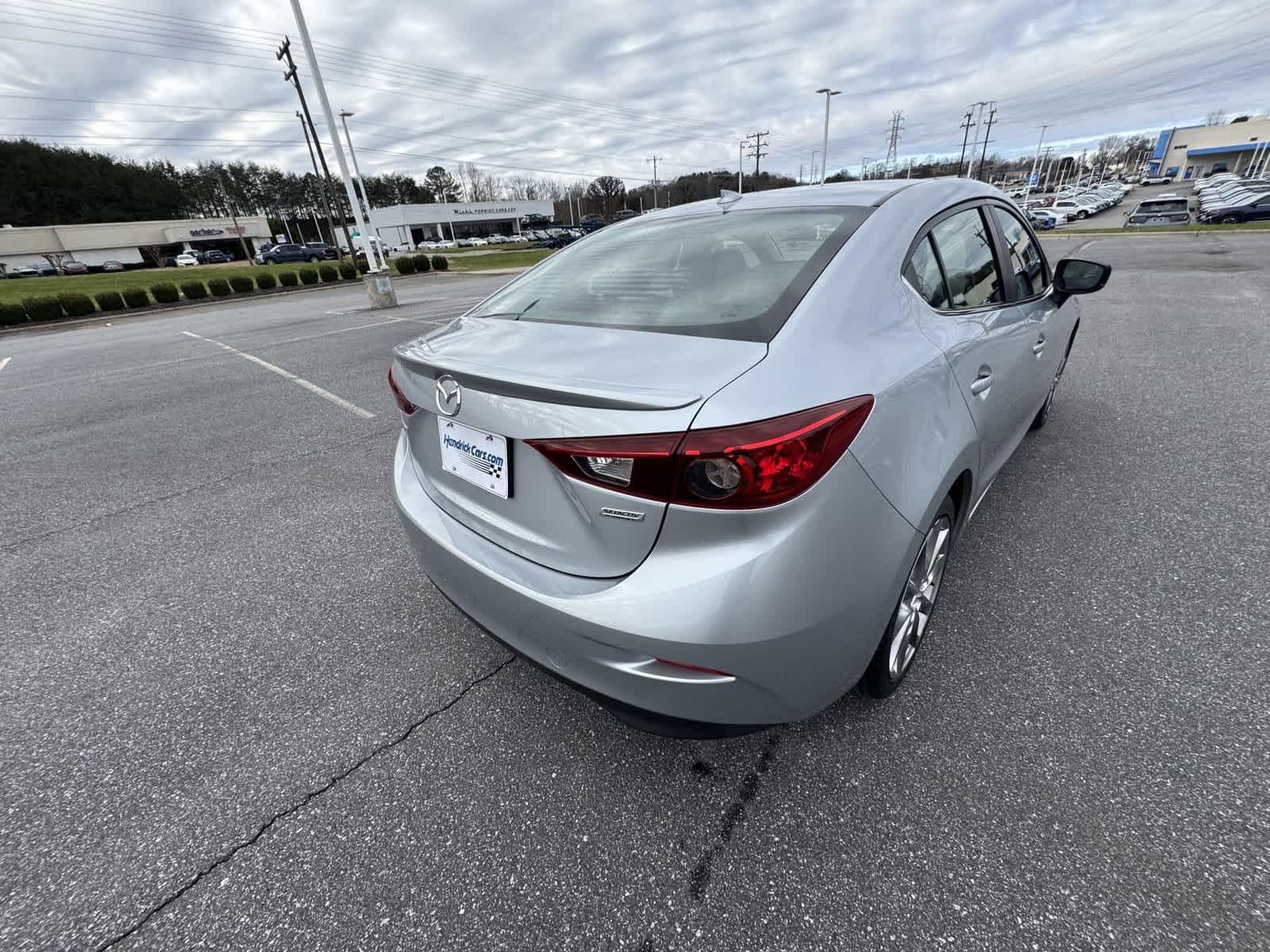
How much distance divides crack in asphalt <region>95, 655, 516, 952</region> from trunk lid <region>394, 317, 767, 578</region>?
73cm

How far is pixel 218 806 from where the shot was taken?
68.5 inches

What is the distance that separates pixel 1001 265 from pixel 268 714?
3.47 m

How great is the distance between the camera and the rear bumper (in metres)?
1.28

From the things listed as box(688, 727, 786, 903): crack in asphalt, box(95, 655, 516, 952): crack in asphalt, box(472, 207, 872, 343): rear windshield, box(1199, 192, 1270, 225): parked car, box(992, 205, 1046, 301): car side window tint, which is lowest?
box(1199, 192, 1270, 225): parked car

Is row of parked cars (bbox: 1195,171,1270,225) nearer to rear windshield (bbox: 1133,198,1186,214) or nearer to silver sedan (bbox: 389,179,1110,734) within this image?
rear windshield (bbox: 1133,198,1186,214)

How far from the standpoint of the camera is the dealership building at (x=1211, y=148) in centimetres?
7212

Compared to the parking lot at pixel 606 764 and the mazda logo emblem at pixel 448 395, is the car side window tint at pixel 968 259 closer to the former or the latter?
the parking lot at pixel 606 764

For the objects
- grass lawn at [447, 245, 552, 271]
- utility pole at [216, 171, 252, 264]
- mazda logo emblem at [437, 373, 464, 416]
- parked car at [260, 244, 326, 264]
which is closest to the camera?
mazda logo emblem at [437, 373, 464, 416]

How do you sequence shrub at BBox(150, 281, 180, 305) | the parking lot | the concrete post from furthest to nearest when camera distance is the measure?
1. shrub at BBox(150, 281, 180, 305)
2. the concrete post
3. the parking lot

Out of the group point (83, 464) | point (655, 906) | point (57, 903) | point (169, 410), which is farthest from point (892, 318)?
point (169, 410)

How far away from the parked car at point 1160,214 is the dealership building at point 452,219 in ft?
234

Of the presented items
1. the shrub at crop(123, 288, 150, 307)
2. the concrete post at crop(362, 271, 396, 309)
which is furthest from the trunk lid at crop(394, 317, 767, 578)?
the shrub at crop(123, 288, 150, 307)

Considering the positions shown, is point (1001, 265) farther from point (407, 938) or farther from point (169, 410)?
point (169, 410)

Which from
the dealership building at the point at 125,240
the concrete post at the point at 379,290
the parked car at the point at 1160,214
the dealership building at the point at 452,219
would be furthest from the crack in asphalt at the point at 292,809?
the dealership building at the point at 452,219
